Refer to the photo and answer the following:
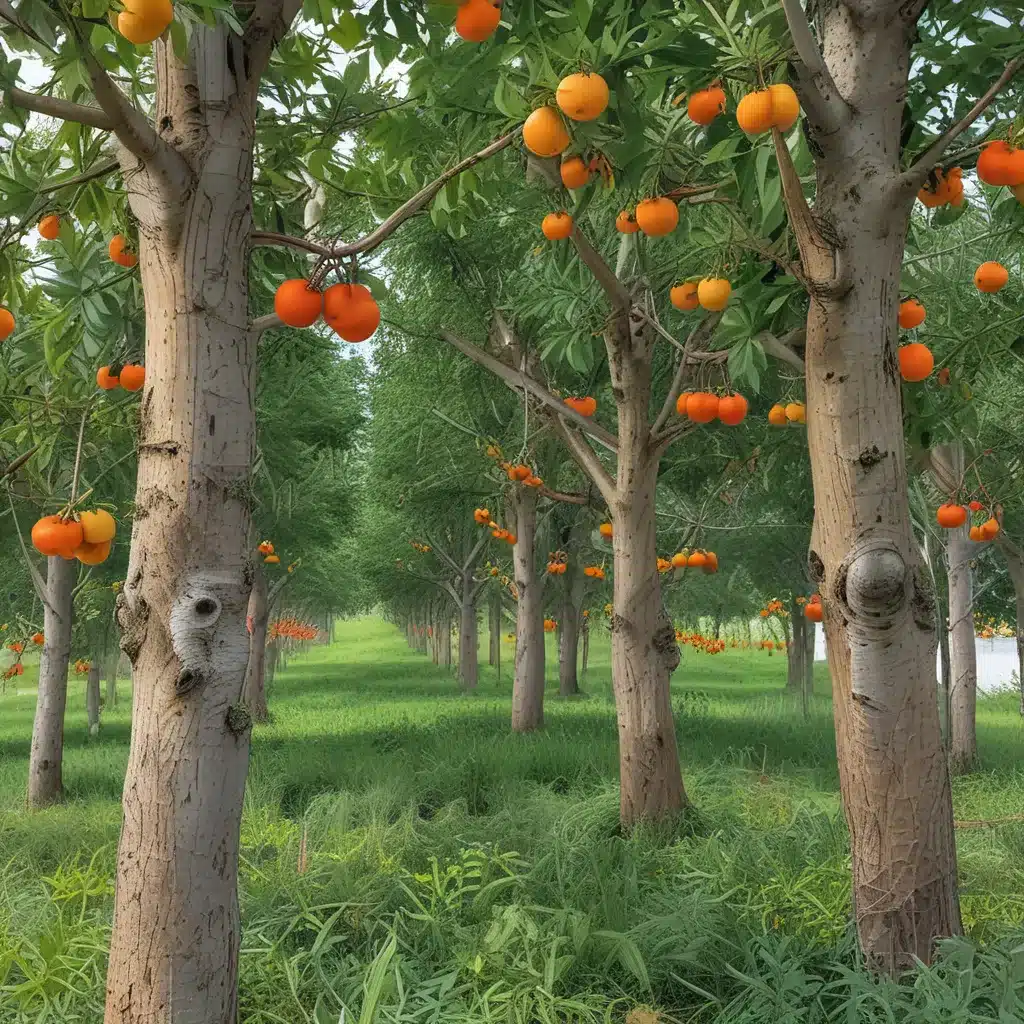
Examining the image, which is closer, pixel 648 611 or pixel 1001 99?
pixel 1001 99

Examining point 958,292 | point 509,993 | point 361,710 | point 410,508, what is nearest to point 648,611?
point 958,292

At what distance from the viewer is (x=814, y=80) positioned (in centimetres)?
313

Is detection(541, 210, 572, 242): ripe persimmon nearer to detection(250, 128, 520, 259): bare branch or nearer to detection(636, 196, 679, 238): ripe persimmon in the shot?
detection(636, 196, 679, 238): ripe persimmon

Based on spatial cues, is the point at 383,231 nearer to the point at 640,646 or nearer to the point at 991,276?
the point at 991,276

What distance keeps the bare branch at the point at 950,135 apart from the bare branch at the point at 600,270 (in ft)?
6.31

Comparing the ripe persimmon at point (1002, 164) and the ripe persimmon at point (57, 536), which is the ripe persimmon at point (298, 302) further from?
the ripe persimmon at point (1002, 164)

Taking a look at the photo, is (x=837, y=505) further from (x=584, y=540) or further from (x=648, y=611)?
(x=584, y=540)

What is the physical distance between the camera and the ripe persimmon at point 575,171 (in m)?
3.25

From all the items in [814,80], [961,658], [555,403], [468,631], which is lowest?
[961,658]

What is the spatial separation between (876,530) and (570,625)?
62.2ft

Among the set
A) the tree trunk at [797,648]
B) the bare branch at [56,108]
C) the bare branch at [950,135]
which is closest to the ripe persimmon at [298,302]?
the bare branch at [56,108]

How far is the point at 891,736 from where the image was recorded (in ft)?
10.7

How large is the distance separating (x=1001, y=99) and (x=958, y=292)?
3.16m

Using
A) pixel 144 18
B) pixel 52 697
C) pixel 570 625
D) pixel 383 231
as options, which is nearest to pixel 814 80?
pixel 383 231
